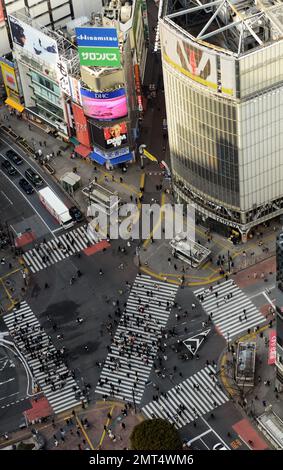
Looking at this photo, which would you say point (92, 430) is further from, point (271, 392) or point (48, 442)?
point (271, 392)

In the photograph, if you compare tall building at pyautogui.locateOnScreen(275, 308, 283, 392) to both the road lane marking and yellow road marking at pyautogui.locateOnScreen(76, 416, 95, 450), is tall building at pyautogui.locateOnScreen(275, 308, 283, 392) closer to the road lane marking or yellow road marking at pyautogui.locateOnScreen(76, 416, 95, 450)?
the road lane marking

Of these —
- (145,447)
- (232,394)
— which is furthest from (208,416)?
(145,447)

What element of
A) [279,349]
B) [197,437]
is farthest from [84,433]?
[279,349]

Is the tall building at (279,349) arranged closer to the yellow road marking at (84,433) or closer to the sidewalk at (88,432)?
the sidewalk at (88,432)

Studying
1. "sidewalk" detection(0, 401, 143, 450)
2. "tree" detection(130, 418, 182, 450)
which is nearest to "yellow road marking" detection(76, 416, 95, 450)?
"sidewalk" detection(0, 401, 143, 450)

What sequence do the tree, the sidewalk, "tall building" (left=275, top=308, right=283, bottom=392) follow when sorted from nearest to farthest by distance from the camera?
1. the tree
2. "tall building" (left=275, top=308, right=283, bottom=392)
3. the sidewalk

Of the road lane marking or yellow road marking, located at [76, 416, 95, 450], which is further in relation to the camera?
yellow road marking, located at [76, 416, 95, 450]

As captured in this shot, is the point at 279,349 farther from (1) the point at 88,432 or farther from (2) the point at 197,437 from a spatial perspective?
(1) the point at 88,432
